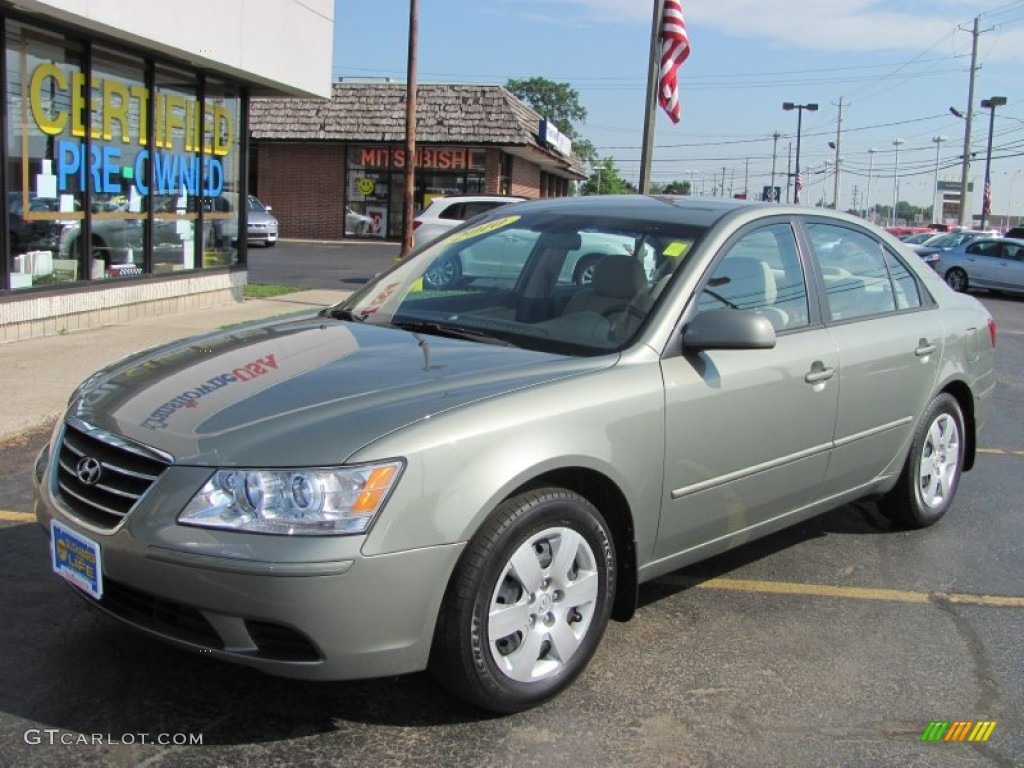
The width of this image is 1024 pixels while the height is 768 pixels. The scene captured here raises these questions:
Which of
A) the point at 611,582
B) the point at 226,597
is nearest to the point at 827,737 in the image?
the point at 611,582

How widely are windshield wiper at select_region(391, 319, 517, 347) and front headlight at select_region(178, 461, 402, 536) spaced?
1100 millimetres

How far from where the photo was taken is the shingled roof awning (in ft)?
103

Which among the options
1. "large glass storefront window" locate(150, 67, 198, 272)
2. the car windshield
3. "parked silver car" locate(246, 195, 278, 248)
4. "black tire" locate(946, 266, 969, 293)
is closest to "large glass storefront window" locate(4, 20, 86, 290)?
"large glass storefront window" locate(150, 67, 198, 272)

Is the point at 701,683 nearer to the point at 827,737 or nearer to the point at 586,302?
the point at 827,737

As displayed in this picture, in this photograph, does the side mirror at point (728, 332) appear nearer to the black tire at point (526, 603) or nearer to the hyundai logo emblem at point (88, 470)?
the black tire at point (526, 603)

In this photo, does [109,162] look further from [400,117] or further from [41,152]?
[400,117]

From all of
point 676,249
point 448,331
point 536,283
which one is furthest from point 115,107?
point 676,249

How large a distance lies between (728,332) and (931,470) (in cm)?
226

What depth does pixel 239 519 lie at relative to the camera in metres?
2.74

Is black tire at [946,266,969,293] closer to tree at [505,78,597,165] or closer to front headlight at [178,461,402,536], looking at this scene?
front headlight at [178,461,402,536]

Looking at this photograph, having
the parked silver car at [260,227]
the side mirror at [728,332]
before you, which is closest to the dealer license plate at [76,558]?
the side mirror at [728,332]

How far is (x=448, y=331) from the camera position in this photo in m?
3.93

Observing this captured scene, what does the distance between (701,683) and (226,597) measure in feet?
5.58

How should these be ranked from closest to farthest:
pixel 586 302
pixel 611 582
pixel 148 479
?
pixel 148 479
pixel 611 582
pixel 586 302
